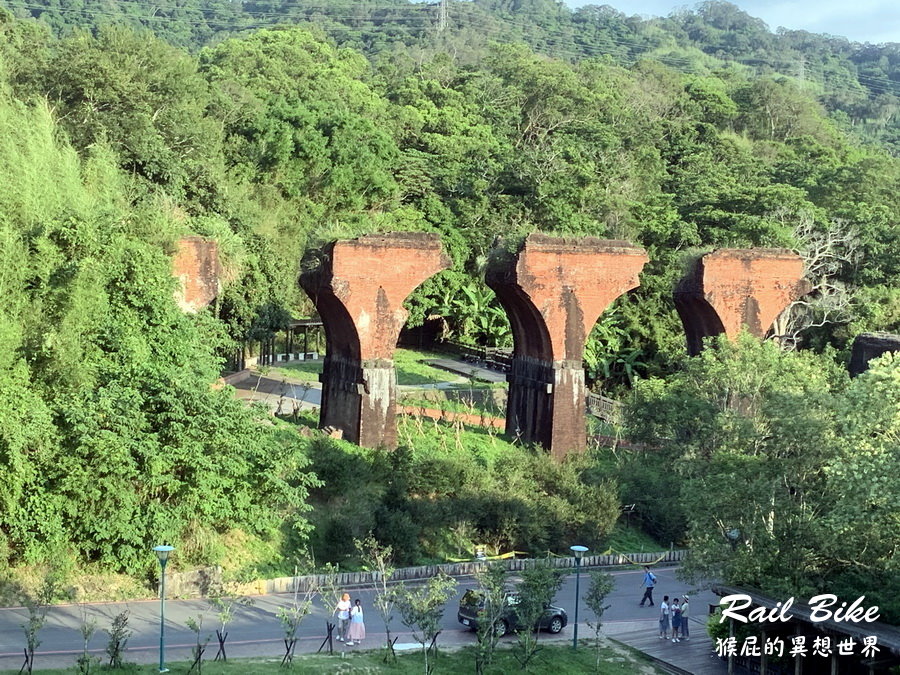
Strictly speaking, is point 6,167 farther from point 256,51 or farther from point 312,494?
point 256,51

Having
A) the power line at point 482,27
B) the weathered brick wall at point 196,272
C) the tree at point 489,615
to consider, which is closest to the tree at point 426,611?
the tree at point 489,615

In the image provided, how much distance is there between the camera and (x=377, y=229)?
25578 millimetres

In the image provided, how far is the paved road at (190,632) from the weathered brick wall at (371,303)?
20.6 feet

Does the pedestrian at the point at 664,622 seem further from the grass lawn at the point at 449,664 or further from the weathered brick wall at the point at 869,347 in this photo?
the weathered brick wall at the point at 869,347

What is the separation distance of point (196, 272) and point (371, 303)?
394 centimetres

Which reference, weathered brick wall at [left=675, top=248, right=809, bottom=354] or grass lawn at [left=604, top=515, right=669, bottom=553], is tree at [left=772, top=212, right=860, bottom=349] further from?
grass lawn at [left=604, top=515, right=669, bottom=553]

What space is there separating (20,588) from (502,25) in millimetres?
100121

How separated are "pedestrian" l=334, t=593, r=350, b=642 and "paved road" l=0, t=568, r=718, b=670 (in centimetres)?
31

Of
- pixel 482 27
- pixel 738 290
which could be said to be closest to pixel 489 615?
pixel 738 290

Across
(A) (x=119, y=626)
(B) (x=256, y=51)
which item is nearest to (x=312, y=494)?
(A) (x=119, y=626)

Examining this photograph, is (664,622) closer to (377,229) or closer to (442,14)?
(377,229)

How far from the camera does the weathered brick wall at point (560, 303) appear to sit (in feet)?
80.9

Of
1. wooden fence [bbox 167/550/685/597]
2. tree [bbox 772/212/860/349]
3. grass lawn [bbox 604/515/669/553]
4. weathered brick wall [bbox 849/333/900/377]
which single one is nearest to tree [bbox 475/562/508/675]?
wooden fence [bbox 167/550/685/597]

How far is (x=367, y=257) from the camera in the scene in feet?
77.1
